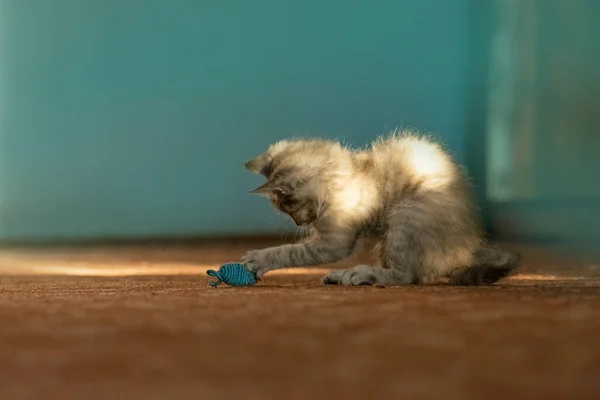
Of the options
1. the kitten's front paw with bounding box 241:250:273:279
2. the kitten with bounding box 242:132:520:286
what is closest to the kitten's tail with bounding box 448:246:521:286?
the kitten with bounding box 242:132:520:286

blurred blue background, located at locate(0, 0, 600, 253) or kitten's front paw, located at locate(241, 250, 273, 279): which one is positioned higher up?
blurred blue background, located at locate(0, 0, 600, 253)

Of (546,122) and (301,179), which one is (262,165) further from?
(546,122)

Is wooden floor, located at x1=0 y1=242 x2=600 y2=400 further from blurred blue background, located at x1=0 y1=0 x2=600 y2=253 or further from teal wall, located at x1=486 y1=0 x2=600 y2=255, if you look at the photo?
blurred blue background, located at x1=0 y1=0 x2=600 y2=253

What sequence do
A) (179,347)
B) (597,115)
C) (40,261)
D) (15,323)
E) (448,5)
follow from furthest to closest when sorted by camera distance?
1. (448,5)
2. (40,261)
3. (597,115)
4. (15,323)
5. (179,347)

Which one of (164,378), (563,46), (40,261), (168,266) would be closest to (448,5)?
(563,46)

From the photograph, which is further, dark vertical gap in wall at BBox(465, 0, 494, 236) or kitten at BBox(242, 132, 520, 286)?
dark vertical gap in wall at BBox(465, 0, 494, 236)

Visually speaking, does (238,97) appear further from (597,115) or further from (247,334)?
(247,334)

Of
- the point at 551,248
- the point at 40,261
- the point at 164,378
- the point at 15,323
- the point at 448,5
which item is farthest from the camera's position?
the point at 448,5

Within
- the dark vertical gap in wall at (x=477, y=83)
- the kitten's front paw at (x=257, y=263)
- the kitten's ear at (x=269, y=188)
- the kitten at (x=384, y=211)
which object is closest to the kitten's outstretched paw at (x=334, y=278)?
the kitten at (x=384, y=211)
